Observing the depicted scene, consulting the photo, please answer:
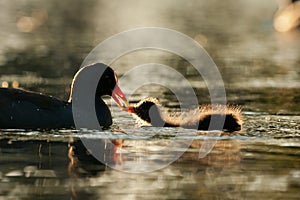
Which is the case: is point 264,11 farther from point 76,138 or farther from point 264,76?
point 76,138

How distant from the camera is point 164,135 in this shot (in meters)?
12.8

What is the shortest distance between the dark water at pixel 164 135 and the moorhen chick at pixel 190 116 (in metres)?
0.23

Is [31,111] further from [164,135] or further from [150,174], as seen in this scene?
[150,174]

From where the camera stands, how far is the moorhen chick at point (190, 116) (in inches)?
523

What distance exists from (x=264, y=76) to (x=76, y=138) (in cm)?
840

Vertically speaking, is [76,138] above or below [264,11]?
below

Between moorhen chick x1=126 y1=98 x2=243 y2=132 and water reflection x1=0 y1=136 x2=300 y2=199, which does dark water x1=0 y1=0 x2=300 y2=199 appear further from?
moorhen chick x1=126 y1=98 x2=243 y2=132

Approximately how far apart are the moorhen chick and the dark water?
9.0 inches

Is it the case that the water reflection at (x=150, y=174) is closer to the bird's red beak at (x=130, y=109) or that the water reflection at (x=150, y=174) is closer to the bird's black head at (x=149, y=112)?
the bird's black head at (x=149, y=112)

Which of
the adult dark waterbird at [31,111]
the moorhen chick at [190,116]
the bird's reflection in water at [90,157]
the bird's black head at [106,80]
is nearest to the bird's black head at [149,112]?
the moorhen chick at [190,116]

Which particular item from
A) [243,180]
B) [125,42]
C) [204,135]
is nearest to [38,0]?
[125,42]

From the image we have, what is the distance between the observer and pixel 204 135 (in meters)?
12.8

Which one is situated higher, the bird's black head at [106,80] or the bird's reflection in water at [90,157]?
the bird's black head at [106,80]

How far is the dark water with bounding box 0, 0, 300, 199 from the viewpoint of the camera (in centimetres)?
972
